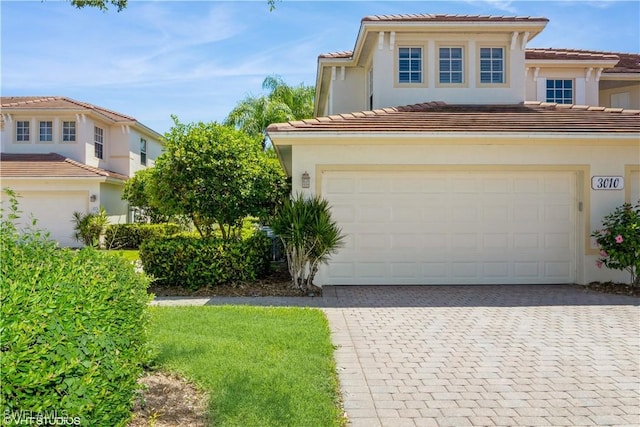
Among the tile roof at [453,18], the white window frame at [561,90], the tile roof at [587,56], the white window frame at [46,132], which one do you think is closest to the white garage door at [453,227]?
the tile roof at [453,18]

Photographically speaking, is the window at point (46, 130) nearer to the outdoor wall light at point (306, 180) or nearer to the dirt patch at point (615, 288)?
the outdoor wall light at point (306, 180)

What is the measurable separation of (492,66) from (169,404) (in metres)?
13.0

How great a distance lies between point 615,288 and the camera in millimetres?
10633

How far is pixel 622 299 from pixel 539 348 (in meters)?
4.56

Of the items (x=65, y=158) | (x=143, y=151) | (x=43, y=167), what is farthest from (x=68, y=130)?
(x=143, y=151)

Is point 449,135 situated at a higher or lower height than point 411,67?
lower

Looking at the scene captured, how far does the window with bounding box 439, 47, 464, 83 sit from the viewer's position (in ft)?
46.1

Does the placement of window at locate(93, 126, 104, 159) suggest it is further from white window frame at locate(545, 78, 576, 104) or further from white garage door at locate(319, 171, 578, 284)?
white window frame at locate(545, 78, 576, 104)

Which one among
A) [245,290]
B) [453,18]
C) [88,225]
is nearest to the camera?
[245,290]

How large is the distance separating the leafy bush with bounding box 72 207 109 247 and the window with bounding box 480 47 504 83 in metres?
16.5

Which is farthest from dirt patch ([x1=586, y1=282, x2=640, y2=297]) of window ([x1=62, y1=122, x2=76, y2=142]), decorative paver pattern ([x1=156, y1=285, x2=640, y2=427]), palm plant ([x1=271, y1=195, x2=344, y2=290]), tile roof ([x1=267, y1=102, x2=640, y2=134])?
window ([x1=62, y1=122, x2=76, y2=142])

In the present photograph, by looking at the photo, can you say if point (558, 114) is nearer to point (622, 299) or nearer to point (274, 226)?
point (622, 299)

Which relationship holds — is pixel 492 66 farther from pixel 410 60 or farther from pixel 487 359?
pixel 487 359

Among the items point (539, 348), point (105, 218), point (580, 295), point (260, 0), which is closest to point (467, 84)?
point (580, 295)
